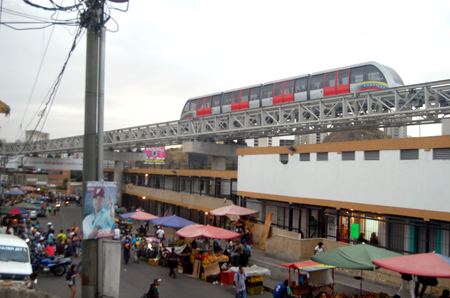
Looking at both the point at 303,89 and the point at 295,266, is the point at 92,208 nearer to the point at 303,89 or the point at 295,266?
the point at 295,266

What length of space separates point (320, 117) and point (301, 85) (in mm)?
7446

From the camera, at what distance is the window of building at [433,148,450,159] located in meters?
11.7

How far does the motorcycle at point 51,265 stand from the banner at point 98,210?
362 inches

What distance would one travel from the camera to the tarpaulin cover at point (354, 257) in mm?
8844

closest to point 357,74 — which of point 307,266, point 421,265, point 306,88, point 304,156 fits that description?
point 306,88

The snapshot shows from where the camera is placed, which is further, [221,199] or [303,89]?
[303,89]

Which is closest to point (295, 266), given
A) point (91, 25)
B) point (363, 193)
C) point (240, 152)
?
point (363, 193)

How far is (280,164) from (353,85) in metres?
8.52

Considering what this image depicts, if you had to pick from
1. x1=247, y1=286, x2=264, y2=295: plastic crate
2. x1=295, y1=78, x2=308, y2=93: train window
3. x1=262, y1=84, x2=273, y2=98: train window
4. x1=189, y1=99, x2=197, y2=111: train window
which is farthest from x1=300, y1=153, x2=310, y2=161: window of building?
x1=189, y1=99, x2=197, y2=111: train window

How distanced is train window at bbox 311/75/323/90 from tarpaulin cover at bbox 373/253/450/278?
1787 cm

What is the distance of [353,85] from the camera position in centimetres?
2239

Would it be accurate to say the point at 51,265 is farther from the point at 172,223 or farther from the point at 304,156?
the point at 304,156

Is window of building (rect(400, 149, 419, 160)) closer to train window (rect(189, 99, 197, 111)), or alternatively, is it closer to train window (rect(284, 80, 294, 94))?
train window (rect(284, 80, 294, 94))

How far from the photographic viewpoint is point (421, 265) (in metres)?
7.87
